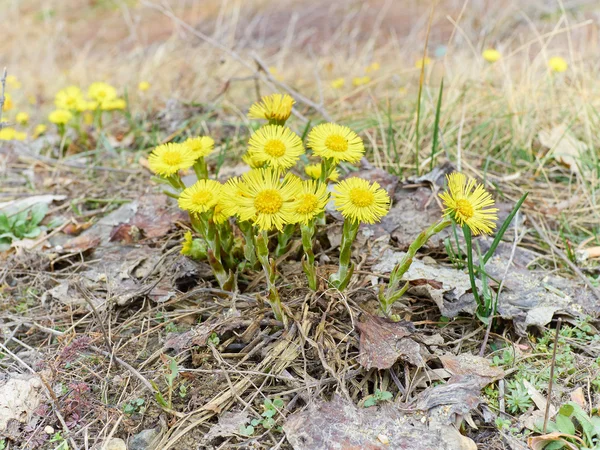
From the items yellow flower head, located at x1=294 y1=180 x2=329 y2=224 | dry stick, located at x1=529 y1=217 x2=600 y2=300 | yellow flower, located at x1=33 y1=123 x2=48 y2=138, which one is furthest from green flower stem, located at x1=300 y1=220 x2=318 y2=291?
yellow flower, located at x1=33 y1=123 x2=48 y2=138

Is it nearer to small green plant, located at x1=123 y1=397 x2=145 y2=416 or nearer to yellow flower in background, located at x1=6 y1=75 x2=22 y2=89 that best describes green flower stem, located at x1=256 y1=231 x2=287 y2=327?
small green plant, located at x1=123 y1=397 x2=145 y2=416

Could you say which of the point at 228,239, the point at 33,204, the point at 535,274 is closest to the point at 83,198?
the point at 33,204

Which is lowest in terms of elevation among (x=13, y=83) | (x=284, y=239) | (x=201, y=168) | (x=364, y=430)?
(x=13, y=83)

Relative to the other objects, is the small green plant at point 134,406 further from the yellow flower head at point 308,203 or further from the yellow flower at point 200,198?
the yellow flower head at point 308,203

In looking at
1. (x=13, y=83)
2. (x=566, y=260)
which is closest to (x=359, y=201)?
(x=566, y=260)

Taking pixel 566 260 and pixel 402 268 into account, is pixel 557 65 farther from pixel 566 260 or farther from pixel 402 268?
pixel 402 268

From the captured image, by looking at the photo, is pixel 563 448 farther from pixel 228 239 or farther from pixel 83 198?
pixel 83 198
